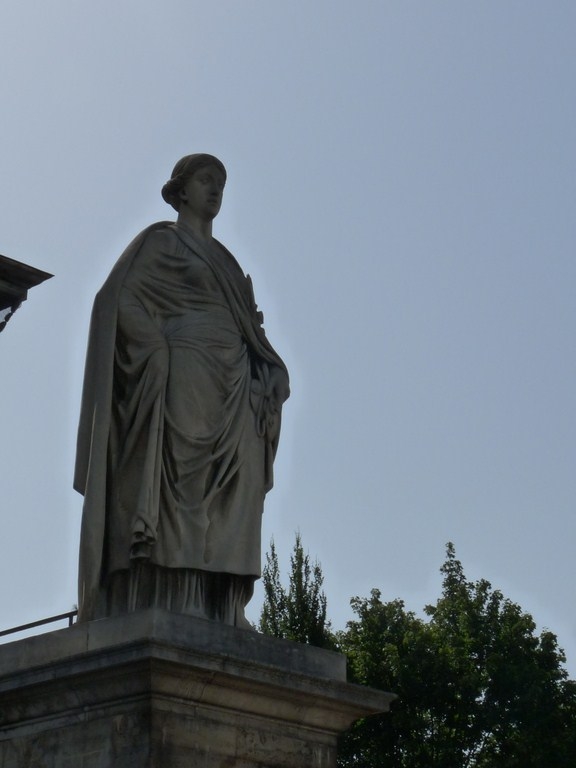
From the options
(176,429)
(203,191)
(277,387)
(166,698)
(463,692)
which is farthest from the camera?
(463,692)

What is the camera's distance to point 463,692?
37.1 m

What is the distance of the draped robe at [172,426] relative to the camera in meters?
10.7

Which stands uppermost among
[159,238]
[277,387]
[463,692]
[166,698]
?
[463,692]

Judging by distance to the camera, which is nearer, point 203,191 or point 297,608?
point 203,191

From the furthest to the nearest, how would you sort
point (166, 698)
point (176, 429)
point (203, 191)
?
point (203, 191) → point (176, 429) → point (166, 698)

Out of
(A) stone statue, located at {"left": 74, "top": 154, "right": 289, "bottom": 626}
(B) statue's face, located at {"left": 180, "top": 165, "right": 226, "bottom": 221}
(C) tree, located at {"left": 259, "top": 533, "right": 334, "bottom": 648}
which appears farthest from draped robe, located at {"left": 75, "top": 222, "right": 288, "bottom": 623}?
(C) tree, located at {"left": 259, "top": 533, "right": 334, "bottom": 648}

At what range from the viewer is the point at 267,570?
127 ft

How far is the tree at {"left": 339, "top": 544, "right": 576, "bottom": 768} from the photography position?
3575 cm

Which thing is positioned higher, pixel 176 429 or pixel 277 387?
pixel 277 387

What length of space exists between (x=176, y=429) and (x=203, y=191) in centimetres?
232

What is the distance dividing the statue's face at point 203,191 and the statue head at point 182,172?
34 mm

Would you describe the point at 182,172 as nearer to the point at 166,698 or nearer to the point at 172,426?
the point at 172,426

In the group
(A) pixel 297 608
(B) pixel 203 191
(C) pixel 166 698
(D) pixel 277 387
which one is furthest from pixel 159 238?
(A) pixel 297 608

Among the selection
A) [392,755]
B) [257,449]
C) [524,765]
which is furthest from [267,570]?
[257,449]
